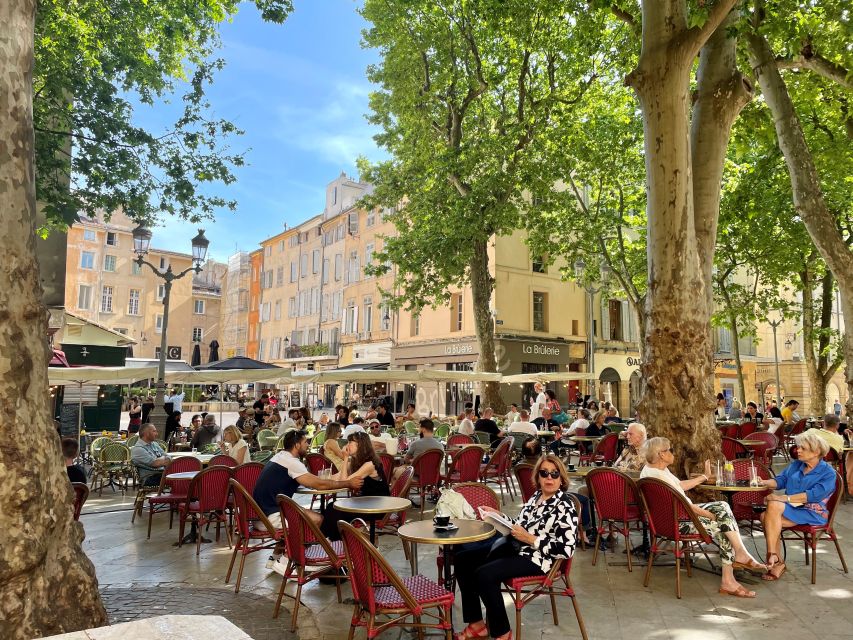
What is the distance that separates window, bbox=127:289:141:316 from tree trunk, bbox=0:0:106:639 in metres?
50.4

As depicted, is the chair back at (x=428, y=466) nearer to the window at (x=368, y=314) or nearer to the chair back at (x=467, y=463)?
the chair back at (x=467, y=463)

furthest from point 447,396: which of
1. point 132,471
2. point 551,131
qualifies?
point 132,471

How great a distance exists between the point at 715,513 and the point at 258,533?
13.5 ft

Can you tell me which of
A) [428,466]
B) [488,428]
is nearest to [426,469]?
[428,466]

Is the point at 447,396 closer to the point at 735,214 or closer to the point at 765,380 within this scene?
the point at 735,214

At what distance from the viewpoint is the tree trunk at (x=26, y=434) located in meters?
2.97

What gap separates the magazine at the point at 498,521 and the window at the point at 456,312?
2369 cm

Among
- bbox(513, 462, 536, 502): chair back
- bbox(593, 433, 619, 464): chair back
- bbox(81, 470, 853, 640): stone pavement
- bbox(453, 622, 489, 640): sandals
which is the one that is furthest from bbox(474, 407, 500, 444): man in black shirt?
bbox(453, 622, 489, 640): sandals

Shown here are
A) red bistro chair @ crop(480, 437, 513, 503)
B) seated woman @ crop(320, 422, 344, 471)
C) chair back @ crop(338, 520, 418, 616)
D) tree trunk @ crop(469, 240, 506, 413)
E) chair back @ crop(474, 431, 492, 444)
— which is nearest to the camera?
chair back @ crop(338, 520, 418, 616)

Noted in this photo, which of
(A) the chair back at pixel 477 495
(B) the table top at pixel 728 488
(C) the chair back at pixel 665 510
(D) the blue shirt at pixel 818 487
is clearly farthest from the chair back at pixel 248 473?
(D) the blue shirt at pixel 818 487

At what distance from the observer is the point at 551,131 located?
18.6 m

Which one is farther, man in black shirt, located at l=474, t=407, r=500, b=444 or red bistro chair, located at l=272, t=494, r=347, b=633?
man in black shirt, located at l=474, t=407, r=500, b=444

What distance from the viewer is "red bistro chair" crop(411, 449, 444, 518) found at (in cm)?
811

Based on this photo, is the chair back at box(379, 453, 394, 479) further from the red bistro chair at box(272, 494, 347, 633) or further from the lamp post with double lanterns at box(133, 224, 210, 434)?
the lamp post with double lanterns at box(133, 224, 210, 434)
